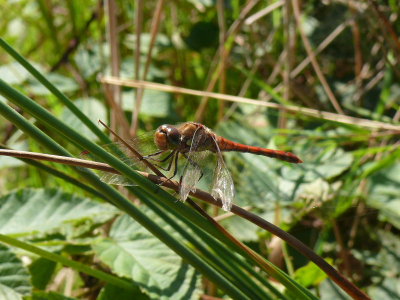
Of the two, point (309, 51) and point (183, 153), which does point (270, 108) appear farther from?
point (183, 153)

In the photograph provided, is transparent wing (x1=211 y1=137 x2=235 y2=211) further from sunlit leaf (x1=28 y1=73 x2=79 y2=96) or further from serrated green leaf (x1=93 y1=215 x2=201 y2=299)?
sunlit leaf (x1=28 y1=73 x2=79 y2=96)

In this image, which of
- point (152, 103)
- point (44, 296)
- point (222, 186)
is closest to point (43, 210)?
point (44, 296)

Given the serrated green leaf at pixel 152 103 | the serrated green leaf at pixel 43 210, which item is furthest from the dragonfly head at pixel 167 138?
the serrated green leaf at pixel 152 103

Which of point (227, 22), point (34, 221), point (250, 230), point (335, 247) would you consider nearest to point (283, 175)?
point (250, 230)

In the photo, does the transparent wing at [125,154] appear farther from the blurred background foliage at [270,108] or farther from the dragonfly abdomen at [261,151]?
the dragonfly abdomen at [261,151]

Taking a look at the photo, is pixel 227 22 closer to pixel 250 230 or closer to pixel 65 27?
pixel 65 27
